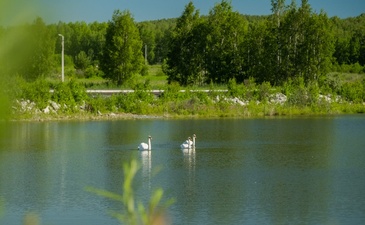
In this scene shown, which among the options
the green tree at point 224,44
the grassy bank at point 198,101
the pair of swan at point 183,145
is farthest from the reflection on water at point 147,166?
the green tree at point 224,44

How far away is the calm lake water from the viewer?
15406 millimetres

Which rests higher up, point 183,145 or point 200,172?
point 183,145

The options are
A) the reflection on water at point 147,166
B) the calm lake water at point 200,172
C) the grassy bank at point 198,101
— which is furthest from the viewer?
the grassy bank at point 198,101

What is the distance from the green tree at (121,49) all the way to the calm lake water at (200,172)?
34.3 ft

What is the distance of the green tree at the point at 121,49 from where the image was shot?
1877 inches

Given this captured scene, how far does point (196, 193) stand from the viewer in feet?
58.8

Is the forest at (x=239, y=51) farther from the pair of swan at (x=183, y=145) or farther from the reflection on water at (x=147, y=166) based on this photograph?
the reflection on water at (x=147, y=166)

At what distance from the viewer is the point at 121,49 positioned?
1882 inches

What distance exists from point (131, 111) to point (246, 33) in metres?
12.7

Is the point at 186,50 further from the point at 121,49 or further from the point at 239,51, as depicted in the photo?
the point at 121,49

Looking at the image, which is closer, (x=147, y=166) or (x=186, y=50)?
(x=147, y=166)

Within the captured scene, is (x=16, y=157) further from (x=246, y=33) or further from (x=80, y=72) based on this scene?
(x=80, y=72)

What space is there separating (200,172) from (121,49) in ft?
88.5

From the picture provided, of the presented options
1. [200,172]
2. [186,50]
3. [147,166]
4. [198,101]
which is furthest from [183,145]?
[186,50]
